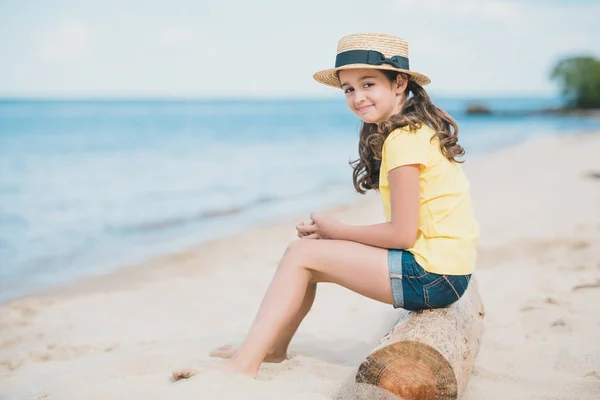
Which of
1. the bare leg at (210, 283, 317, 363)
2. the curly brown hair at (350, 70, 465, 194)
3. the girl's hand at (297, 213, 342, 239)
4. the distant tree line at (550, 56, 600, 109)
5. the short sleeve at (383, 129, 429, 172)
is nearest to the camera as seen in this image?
the short sleeve at (383, 129, 429, 172)

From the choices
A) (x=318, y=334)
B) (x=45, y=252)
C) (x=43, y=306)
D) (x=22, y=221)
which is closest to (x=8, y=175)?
(x=22, y=221)

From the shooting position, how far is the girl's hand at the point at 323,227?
11.1ft

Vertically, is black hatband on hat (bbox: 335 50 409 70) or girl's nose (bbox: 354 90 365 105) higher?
black hatband on hat (bbox: 335 50 409 70)

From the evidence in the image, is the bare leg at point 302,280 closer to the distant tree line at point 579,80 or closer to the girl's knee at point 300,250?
the girl's knee at point 300,250

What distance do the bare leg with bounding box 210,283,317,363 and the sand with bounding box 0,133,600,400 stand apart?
0.09 metres

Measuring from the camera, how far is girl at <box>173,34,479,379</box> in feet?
10.4

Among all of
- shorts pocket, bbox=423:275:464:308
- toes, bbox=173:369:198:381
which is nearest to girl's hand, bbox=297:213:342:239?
shorts pocket, bbox=423:275:464:308

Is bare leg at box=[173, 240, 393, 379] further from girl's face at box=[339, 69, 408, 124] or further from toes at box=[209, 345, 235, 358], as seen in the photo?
girl's face at box=[339, 69, 408, 124]

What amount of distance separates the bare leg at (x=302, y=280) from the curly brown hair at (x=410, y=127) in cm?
53

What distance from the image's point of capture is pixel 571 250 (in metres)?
6.34

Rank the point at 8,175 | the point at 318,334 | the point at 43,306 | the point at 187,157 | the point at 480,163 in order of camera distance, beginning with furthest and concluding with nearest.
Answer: the point at 187,157
the point at 480,163
the point at 8,175
the point at 43,306
the point at 318,334

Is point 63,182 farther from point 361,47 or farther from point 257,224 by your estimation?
point 361,47

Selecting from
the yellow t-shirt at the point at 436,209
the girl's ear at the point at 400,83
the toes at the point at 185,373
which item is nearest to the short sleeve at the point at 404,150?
the yellow t-shirt at the point at 436,209

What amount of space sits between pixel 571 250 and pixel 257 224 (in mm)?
4930
